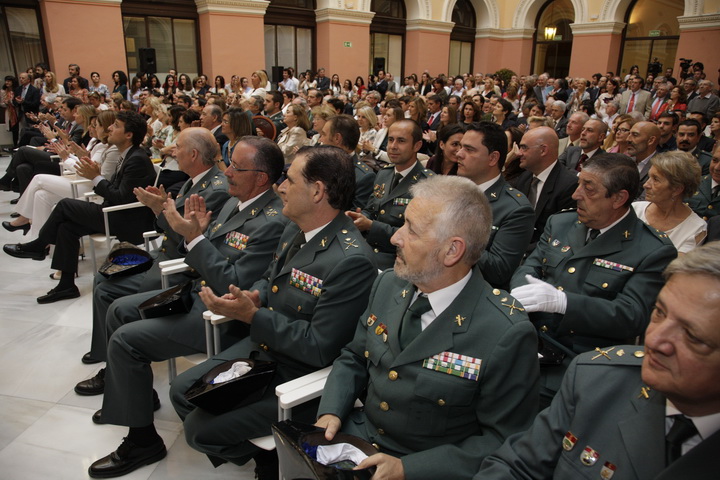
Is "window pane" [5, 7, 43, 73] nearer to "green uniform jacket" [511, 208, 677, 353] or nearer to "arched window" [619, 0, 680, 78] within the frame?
"green uniform jacket" [511, 208, 677, 353]

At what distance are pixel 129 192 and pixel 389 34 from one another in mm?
13612

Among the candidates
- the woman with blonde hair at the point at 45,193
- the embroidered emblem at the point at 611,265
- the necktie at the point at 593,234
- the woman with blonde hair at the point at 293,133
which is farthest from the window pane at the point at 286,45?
the embroidered emblem at the point at 611,265

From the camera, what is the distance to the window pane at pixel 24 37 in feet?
34.8

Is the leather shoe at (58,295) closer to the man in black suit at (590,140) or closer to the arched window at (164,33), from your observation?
the man in black suit at (590,140)

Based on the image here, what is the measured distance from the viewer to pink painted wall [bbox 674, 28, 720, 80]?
12492mm

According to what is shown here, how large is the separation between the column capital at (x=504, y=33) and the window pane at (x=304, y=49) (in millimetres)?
6425

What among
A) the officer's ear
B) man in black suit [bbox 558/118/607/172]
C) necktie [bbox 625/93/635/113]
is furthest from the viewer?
necktie [bbox 625/93/635/113]

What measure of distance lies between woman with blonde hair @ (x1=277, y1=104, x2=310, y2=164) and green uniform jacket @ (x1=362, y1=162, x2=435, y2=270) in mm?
1929

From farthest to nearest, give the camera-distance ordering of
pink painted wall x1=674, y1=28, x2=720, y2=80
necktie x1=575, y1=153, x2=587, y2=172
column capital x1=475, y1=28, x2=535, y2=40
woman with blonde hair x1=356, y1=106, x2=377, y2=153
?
column capital x1=475, y1=28, x2=535, y2=40
pink painted wall x1=674, y1=28, x2=720, y2=80
woman with blonde hair x1=356, y1=106, x2=377, y2=153
necktie x1=575, y1=153, x2=587, y2=172

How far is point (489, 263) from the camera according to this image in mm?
2396

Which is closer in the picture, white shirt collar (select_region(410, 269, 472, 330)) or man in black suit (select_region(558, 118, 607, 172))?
white shirt collar (select_region(410, 269, 472, 330))

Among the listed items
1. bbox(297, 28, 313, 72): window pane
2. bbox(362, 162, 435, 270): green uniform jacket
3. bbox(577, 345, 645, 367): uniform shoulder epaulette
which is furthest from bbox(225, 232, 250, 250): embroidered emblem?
bbox(297, 28, 313, 72): window pane

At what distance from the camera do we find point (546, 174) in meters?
3.29

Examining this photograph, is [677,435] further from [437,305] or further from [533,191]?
[533,191]
